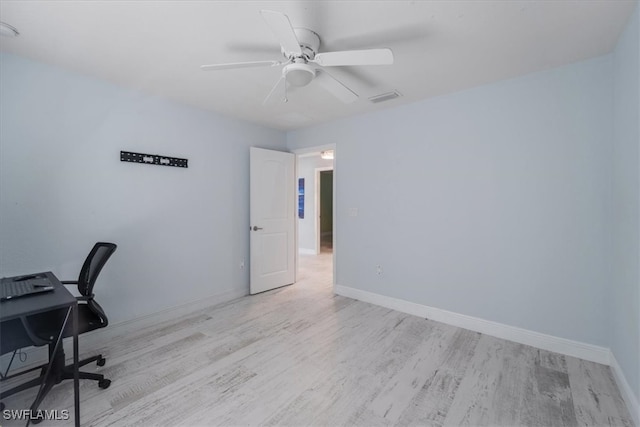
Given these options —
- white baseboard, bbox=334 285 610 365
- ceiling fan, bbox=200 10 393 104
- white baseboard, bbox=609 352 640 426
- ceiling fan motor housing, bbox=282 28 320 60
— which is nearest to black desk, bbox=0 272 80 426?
ceiling fan, bbox=200 10 393 104

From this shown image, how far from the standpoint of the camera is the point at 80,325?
193 centimetres

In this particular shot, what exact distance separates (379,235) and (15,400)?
3.44 meters

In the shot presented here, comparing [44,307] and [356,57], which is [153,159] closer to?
[44,307]

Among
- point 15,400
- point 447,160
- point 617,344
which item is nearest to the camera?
point 15,400

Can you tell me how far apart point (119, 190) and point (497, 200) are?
12.2 feet

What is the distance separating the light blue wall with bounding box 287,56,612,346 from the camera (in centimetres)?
231

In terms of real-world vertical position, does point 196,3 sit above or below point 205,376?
above

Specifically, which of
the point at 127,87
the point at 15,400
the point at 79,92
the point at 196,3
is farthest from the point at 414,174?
the point at 15,400

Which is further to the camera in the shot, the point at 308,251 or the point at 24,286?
the point at 308,251

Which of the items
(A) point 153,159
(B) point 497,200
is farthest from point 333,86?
(A) point 153,159

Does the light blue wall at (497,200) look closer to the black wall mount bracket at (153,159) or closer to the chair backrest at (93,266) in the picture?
the black wall mount bracket at (153,159)

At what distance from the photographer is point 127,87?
2.81 meters

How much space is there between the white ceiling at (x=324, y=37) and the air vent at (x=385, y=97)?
0.64ft

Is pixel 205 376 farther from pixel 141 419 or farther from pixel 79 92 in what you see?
pixel 79 92
